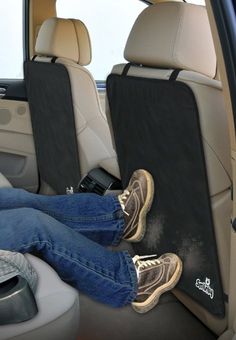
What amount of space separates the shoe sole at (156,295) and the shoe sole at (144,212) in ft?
0.64

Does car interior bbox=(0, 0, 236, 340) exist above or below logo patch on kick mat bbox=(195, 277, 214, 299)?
above

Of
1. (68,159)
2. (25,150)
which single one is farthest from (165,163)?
(25,150)

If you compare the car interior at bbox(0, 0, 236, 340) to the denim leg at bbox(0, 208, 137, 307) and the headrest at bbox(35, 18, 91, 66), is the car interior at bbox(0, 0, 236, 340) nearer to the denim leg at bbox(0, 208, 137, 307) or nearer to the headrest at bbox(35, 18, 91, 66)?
the denim leg at bbox(0, 208, 137, 307)

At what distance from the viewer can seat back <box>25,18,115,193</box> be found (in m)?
2.11

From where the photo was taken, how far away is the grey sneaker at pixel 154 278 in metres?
1.39

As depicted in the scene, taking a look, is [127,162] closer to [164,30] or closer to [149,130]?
[149,130]

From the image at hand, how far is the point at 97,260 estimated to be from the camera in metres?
1.32

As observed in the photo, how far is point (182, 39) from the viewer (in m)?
1.31

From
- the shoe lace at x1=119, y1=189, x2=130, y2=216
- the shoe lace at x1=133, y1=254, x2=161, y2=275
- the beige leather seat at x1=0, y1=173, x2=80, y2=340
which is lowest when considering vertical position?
the shoe lace at x1=133, y1=254, x2=161, y2=275

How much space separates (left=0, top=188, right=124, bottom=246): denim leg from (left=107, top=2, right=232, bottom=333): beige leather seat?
0.30 m

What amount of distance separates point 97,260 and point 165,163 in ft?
1.02

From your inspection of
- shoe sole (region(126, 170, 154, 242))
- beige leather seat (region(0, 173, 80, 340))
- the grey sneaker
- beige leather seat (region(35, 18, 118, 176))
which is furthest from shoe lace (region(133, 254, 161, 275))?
beige leather seat (region(35, 18, 118, 176))

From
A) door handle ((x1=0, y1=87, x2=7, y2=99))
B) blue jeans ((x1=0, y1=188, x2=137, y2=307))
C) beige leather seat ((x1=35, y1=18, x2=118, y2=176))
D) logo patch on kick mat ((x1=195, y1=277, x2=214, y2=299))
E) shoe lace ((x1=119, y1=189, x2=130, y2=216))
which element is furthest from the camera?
door handle ((x1=0, y1=87, x2=7, y2=99))

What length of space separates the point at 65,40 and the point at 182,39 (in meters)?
1.03
